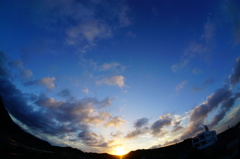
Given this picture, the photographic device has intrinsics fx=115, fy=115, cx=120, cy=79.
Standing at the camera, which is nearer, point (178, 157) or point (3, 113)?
point (178, 157)

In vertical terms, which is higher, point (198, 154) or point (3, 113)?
point (3, 113)

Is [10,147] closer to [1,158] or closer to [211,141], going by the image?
[1,158]

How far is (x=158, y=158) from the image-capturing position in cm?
3259

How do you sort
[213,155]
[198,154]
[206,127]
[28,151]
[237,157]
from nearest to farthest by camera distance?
[237,157], [198,154], [28,151], [213,155], [206,127]

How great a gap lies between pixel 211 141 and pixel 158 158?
582 inches

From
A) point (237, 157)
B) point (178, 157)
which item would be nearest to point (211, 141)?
point (178, 157)

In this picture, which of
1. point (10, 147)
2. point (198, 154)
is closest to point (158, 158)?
point (198, 154)

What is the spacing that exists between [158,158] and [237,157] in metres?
26.7

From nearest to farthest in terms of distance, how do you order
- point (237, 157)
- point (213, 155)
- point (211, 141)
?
point (237, 157), point (213, 155), point (211, 141)

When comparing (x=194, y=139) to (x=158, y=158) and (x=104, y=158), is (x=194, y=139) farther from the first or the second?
Result: (x=104, y=158)

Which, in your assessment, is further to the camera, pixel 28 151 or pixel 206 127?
pixel 206 127

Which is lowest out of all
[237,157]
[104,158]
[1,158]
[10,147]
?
[104,158]

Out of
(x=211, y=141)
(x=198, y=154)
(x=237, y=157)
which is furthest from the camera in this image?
(x=211, y=141)

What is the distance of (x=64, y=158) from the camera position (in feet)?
52.3
